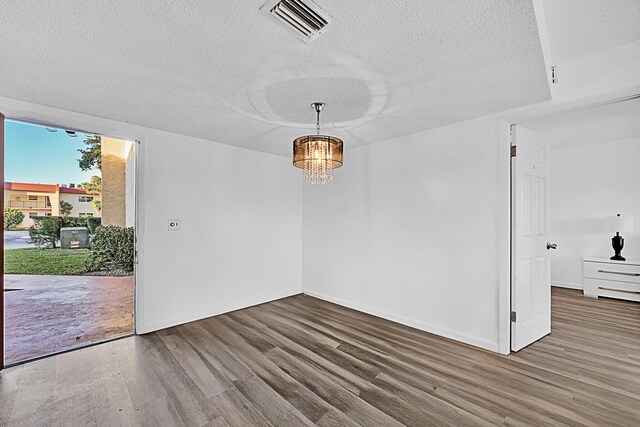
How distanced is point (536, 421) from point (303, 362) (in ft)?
5.75

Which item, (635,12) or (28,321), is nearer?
(635,12)

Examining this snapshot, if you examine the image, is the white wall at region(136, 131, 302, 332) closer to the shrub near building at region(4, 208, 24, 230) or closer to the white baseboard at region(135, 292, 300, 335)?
the white baseboard at region(135, 292, 300, 335)

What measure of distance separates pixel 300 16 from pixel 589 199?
6.05 metres

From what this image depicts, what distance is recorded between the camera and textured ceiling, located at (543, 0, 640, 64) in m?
1.84

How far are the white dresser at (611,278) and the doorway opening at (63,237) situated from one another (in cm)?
672

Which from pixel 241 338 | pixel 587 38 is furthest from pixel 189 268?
pixel 587 38

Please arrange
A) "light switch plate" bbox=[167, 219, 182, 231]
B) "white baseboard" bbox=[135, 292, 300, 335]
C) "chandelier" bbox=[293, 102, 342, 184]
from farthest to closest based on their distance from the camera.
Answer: "light switch plate" bbox=[167, 219, 182, 231], "white baseboard" bbox=[135, 292, 300, 335], "chandelier" bbox=[293, 102, 342, 184]

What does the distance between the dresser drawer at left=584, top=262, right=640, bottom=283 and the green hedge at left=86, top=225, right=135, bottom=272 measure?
7080 millimetres

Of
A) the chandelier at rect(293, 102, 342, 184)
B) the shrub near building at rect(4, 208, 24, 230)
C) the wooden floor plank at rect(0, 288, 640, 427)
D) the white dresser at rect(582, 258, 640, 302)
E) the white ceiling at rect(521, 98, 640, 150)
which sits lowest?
the wooden floor plank at rect(0, 288, 640, 427)

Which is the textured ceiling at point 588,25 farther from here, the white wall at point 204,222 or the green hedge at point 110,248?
the green hedge at point 110,248

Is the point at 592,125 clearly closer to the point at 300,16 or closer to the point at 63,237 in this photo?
the point at 300,16

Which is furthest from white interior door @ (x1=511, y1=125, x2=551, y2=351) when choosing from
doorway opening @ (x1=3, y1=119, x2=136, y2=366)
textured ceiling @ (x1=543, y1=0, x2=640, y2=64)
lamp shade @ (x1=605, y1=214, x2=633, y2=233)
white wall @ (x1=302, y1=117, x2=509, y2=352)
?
doorway opening @ (x1=3, y1=119, x2=136, y2=366)

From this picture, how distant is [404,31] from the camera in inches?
63.0

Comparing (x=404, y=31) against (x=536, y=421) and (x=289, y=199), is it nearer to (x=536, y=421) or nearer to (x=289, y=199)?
(x=536, y=421)
